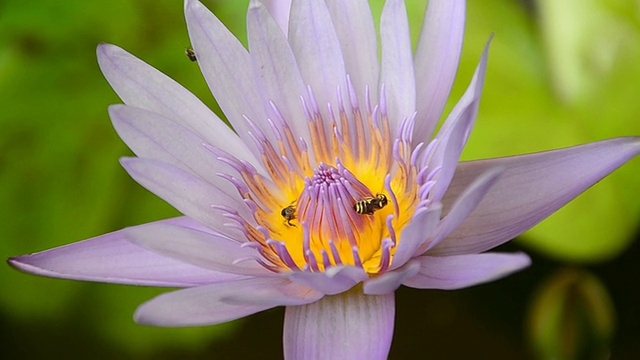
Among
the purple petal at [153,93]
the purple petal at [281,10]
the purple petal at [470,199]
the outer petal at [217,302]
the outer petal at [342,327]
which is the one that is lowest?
the outer petal at [342,327]

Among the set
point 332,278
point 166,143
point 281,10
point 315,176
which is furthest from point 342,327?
point 281,10

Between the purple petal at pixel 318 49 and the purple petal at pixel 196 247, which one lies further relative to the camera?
the purple petal at pixel 318 49

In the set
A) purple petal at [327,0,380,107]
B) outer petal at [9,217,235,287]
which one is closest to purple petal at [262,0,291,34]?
purple petal at [327,0,380,107]

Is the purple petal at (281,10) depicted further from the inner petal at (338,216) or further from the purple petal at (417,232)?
the purple petal at (417,232)

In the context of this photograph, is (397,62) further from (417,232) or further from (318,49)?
(417,232)

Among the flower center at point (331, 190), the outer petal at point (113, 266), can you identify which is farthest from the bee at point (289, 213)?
the outer petal at point (113, 266)

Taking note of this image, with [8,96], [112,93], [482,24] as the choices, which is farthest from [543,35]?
[8,96]

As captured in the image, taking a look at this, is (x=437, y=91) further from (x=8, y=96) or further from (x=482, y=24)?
(x=8, y=96)

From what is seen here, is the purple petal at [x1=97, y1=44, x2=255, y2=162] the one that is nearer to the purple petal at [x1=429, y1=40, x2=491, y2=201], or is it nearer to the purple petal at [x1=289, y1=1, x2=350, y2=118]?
the purple petal at [x1=289, y1=1, x2=350, y2=118]
